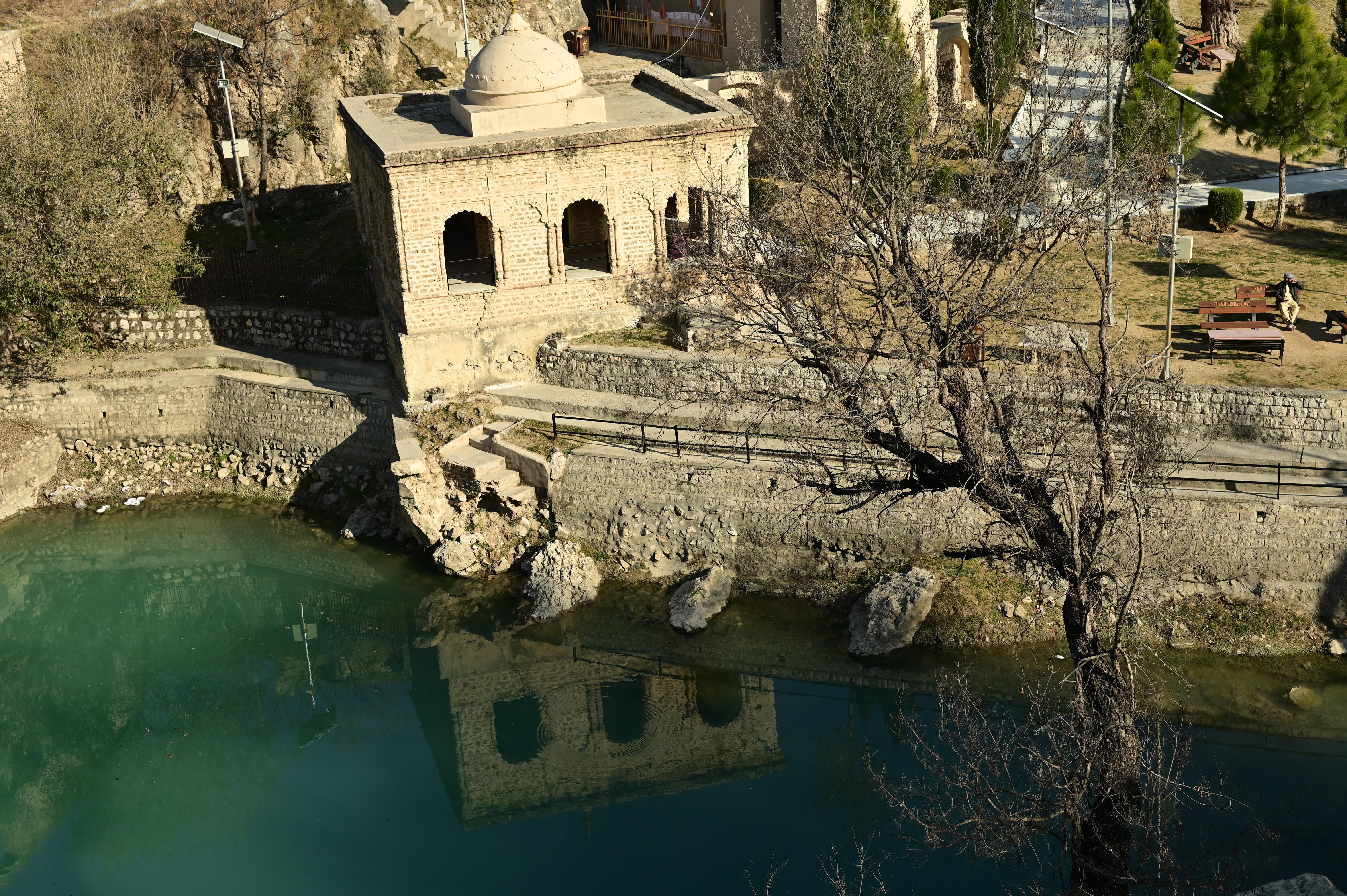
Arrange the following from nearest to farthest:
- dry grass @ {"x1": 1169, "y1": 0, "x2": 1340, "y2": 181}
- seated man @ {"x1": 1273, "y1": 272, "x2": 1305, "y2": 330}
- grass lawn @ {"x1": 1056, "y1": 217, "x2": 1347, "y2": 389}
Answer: grass lawn @ {"x1": 1056, "y1": 217, "x2": 1347, "y2": 389}, seated man @ {"x1": 1273, "y1": 272, "x2": 1305, "y2": 330}, dry grass @ {"x1": 1169, "y1": 0, "x2": 1340, "y2": 181}

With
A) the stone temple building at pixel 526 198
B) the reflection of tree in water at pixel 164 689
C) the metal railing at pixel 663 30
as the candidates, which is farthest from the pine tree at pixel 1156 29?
the reflection of tree in water at pixel 164 689

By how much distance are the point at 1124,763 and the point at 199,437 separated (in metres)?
19.3

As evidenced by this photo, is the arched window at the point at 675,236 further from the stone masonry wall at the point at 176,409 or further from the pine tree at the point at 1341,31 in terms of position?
the pine tree at the point at 1341,31

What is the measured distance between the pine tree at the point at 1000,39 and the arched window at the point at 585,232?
7495 mm

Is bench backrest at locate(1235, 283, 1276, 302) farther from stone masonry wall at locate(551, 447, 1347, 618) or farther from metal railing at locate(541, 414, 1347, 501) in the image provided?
stone masonry wall at locate(551, 447, 1347, 618)

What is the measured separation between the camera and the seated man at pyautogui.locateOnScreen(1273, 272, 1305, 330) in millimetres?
23594

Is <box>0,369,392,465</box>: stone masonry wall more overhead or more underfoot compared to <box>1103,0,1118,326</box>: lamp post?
more underfoot

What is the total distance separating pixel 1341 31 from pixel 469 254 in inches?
776

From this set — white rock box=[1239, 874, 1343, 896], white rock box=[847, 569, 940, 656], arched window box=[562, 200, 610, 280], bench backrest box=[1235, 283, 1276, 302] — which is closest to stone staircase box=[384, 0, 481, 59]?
arched window box=[562, 200, 610, 280]

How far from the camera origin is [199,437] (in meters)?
26.2

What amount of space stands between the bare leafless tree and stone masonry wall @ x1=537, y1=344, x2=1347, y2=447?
1.21 ft

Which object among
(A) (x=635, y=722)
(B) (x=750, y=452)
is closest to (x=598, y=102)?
(B) (x=750, y=452)

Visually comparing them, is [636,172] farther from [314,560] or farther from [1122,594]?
[1122,594]

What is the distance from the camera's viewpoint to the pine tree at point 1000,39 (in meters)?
27.6
